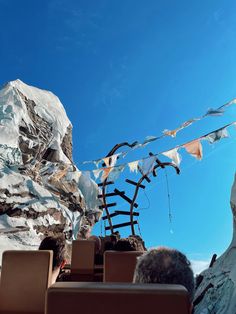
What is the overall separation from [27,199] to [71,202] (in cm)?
381

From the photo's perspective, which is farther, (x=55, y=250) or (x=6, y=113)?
(x=6, y=113)

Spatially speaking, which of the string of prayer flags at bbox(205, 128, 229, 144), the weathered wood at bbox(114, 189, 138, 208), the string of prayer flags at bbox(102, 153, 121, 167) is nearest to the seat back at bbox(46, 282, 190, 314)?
the string of prayer flags at bbox(205, 128, 229, 144)

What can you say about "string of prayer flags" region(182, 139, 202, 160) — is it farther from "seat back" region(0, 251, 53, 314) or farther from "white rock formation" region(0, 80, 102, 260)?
"white rock formation" region(0, 80, 102, 260)

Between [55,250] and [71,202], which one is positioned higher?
[71,202]

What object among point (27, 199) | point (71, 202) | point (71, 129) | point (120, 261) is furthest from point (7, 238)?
point (71, 129)

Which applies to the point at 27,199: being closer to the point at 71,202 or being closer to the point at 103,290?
the point at 71,202

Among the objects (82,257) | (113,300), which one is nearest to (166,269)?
(113,300)

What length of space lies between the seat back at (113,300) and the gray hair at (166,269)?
376 millimetres

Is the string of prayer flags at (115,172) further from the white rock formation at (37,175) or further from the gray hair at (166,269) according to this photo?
the gray hair at (166,269)

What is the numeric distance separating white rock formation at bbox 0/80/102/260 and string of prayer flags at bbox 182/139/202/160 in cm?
436

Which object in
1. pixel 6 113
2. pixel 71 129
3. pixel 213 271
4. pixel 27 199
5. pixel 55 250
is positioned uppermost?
pixel 71 129

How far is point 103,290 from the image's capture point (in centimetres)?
108

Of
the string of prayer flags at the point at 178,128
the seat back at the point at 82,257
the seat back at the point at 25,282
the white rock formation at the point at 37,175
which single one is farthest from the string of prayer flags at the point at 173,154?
the seat back at the point at 25,282

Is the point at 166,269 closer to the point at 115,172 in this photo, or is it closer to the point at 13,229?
the point at 115,172
